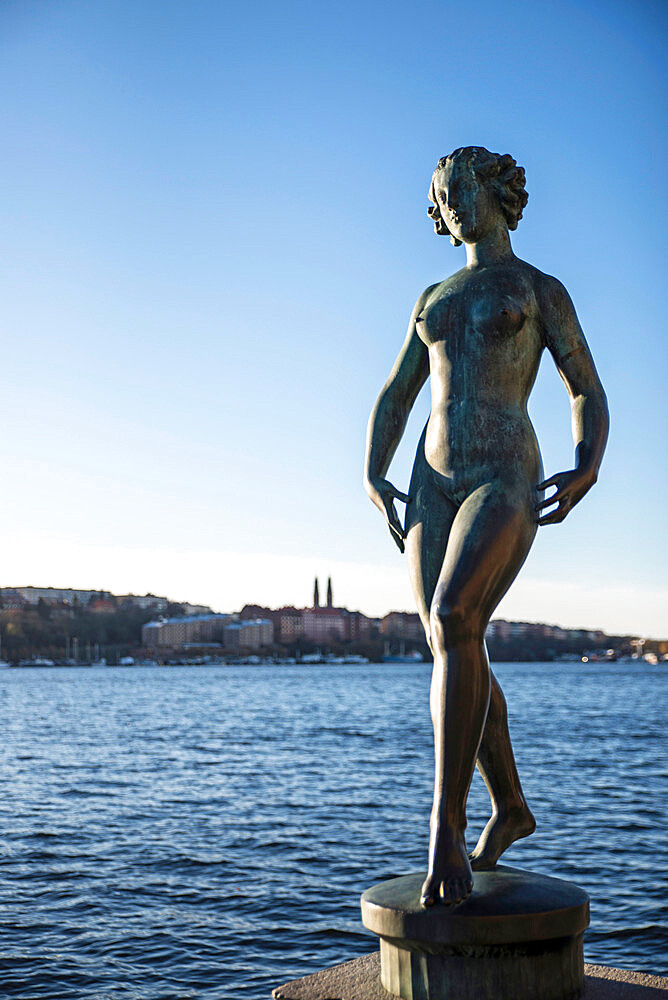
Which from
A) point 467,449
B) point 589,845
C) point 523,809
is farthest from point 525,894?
point 589,845

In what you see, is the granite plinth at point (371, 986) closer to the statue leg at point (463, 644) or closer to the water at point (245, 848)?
the statue leg at point (463, 644)

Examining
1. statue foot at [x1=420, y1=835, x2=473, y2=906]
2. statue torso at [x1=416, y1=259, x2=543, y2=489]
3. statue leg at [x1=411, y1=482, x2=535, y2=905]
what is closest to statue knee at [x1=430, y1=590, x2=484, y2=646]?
statue leg at [x1=411, y1=482, x2=535, y2=905]

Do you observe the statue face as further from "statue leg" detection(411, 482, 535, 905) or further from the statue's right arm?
"statue leg" detection(411, 482, 535, 905)

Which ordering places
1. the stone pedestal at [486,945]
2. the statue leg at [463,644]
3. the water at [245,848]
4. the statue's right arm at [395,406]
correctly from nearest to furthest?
1. the stone pedestal at [486,945]
2. the statue leg at [463,644]
3. the statue's right arm at [395,406]
4. the water at [245,848]

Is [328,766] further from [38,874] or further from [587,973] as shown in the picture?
[587,973]

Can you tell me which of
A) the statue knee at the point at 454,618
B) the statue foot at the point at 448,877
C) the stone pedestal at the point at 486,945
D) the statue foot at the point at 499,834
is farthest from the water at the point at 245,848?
the statue knee at the point at 454,618

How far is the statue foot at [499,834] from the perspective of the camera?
5.00 meters

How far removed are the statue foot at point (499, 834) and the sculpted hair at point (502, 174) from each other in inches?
106

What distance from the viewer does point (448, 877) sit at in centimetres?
438

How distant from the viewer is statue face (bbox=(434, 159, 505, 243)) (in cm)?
512

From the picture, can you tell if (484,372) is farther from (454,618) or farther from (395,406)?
(454,618)

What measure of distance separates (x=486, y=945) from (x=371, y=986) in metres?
0.68

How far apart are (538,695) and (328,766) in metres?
65.0

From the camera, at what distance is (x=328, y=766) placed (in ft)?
120
